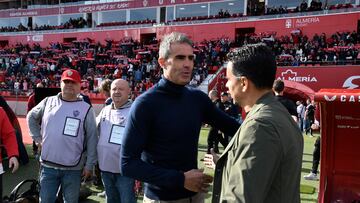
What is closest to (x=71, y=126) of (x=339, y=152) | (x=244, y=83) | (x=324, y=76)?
(x=244, y=83)

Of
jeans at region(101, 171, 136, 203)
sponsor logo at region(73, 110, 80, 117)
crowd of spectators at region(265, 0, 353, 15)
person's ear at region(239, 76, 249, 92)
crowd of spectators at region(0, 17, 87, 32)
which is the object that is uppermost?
crowd of spectators at region(265, 0, 353, 15)

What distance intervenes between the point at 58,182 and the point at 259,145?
2606 mm

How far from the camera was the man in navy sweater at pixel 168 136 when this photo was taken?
2.09m

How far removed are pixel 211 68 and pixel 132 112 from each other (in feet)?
77.2

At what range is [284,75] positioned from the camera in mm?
20016

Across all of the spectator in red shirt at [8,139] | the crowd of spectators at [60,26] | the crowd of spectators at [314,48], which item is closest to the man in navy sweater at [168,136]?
the spectator in red shirt at [8,139]

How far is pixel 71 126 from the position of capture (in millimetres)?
3619

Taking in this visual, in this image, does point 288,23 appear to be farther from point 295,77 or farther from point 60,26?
point 60,26

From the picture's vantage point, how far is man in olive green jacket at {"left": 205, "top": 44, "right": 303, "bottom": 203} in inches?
60.7

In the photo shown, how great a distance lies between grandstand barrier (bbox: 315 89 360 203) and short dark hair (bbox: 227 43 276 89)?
2.57 meters

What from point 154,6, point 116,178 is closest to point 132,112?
point 116,178

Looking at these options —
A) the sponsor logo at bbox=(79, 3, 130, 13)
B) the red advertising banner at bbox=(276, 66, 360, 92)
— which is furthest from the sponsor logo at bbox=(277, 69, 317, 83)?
the sponsor logo at bbox=(79, 3, 130, 13)

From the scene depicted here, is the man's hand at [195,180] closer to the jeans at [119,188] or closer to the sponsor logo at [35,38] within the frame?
the jeans at [119,188]

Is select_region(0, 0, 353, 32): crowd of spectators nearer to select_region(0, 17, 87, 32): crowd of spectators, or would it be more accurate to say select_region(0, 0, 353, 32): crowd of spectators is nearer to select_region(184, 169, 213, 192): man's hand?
select_region(0, 17, 87, 32): crowd of spectators
